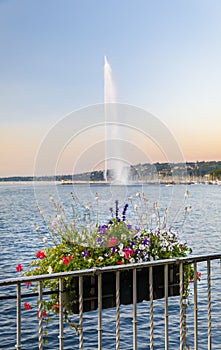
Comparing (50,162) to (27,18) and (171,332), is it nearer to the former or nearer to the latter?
(171,332)

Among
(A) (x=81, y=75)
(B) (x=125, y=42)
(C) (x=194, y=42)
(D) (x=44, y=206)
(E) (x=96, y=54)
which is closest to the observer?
(D) (x=44, y=206)

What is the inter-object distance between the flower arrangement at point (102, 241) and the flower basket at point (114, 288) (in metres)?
0.14

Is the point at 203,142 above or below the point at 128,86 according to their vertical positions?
below

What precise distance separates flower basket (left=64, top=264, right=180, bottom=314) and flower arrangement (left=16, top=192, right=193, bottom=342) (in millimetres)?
137

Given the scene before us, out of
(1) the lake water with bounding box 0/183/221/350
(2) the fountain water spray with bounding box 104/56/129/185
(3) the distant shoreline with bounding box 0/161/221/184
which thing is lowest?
(1) the lake water with bounding box 0/183/221/350

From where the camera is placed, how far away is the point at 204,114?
17.2 metres

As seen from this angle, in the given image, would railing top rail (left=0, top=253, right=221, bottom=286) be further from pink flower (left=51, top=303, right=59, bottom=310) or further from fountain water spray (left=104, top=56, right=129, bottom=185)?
fountain water spray (left=104, top=56, right=129, bottom=185)

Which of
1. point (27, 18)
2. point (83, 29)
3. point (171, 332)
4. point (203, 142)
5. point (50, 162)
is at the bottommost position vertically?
point (171, 332)

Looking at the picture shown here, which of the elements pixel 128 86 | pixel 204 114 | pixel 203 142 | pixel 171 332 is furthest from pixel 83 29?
pixel 171 332

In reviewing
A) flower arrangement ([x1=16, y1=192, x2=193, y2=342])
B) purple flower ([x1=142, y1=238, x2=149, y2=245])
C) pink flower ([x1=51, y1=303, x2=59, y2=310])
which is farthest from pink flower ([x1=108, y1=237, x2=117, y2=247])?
pink flower ([x1=51, y1=303, x2=59, y2=310])

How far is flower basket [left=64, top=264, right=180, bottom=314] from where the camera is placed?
2240mm

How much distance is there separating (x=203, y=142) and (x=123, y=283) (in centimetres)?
1263

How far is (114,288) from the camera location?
2.28 metres

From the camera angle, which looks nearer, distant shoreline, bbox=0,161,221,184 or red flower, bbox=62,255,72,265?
red flower, bbox=62,255,72,265
